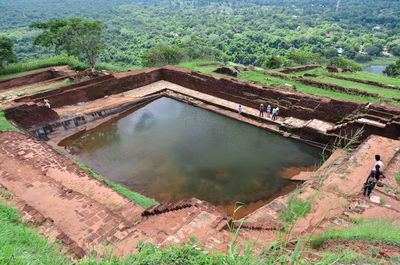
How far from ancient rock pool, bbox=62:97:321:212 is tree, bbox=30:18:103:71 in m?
7.94

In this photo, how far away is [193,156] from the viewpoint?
9602mm

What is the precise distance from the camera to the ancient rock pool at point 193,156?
26.2 feet

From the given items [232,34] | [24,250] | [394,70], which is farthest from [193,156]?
[232,34]

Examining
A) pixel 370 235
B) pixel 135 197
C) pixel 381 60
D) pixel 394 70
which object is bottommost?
pixel 135 197

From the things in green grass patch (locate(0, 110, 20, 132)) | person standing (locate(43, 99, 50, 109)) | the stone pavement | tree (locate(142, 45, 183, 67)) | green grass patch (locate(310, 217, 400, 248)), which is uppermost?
tree (locate(142, 45, 183, 67))

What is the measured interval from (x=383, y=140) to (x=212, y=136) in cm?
695

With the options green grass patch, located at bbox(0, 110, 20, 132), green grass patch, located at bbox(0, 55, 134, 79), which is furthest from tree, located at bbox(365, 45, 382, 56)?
green grass patch, located at bbox(0, 110, 20, 132)

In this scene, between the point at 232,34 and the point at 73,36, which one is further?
the point at 232,34

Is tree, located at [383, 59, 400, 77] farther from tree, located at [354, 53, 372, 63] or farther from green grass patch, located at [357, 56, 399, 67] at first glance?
tree, located at [354, 53, 372, 63]

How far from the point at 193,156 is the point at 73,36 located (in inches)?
560

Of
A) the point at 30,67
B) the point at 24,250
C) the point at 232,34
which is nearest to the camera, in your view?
the point at 24,250

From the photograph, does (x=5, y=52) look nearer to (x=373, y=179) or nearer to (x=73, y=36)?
(x=73, y=36)

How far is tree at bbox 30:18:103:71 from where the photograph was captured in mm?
16531

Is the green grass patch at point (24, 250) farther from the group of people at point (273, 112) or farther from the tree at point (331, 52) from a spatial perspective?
the tree at point (331, 52)
